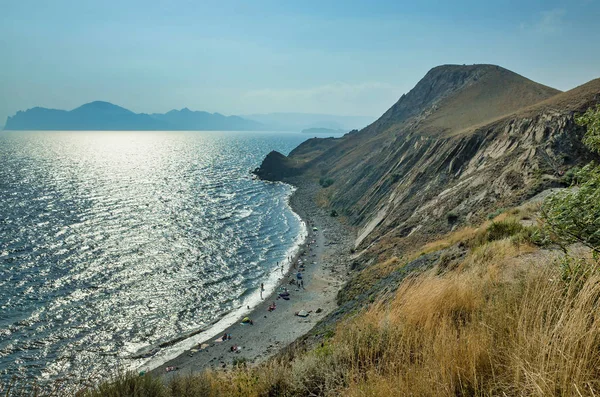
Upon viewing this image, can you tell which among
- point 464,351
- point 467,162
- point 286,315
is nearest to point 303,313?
point 286,315

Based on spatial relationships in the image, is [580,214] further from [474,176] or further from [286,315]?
[474,176]

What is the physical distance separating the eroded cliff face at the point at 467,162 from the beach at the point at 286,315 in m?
5.90

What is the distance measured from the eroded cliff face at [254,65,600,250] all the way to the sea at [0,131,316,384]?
17.1m

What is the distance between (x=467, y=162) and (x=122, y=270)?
49550 mm

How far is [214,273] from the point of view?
45.9 meters

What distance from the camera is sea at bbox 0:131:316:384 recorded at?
29844 millimetres

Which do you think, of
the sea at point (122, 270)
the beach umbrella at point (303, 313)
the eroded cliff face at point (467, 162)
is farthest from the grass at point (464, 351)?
the eroded cliff face at point (467, 162)

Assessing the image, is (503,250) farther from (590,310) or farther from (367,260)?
(367,260)

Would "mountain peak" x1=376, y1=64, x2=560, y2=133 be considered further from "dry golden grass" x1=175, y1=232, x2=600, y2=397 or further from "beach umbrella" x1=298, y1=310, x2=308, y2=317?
"dry golden grass" x1=175, y1=232, x2=600, y2=397

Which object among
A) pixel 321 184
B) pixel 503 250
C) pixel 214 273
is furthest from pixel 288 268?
pixel 321 184

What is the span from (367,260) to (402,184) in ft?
64.8

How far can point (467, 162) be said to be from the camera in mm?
47375

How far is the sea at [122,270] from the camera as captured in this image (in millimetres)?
29844

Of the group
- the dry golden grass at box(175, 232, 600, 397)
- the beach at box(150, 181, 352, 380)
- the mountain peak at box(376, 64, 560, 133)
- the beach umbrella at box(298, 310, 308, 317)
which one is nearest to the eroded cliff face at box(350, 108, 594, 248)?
the beach at box(150, 181, 352, 380)
